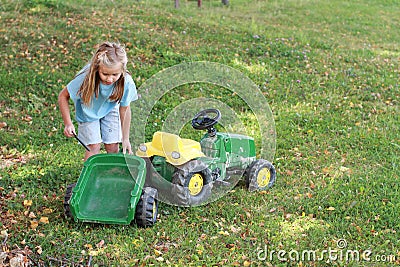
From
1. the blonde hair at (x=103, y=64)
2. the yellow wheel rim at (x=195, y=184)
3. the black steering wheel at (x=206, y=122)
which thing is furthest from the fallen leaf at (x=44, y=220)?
the black steering wheel at (x=206, y=122)

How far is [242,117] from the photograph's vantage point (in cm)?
686

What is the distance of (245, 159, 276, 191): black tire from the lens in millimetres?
4859

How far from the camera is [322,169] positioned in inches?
216

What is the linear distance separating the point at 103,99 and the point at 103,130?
36 cm

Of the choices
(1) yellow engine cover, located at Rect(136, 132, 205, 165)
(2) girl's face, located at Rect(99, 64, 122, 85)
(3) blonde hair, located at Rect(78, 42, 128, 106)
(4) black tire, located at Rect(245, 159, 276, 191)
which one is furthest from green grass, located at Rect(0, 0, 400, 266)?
(2) girl's face, located at Rect(99, 64, 122, 85)

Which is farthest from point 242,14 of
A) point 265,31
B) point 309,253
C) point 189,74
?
point 309,253

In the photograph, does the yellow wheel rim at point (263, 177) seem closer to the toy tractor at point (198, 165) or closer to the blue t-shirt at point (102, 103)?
the toy tractor at point (198, 165)

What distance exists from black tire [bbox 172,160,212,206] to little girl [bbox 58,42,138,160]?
521 mm

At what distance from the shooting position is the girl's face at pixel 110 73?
13.2 feet

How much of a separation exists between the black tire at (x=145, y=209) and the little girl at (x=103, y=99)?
0.52m

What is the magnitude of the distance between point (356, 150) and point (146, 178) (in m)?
2.71

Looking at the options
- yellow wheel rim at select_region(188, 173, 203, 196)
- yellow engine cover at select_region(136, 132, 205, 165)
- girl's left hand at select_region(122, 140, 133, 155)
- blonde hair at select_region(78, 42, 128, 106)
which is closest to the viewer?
blonde hair at select_region(78, 42, 128, 106)

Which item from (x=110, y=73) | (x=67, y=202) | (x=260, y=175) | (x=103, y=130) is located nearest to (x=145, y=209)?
(x=67, y=202)

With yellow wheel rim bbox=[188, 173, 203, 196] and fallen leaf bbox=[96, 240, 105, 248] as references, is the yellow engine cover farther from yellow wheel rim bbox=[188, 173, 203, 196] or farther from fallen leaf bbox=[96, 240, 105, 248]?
fallen leaf bbox=[96, 240, 105, 248]
